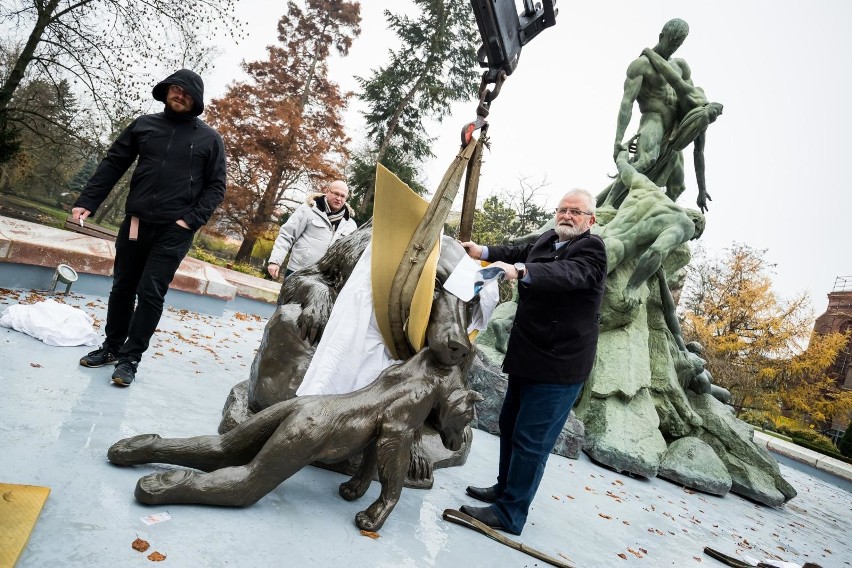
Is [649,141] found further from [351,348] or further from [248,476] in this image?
[248,476]

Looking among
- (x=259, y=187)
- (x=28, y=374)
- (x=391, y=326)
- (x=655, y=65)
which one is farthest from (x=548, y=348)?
(x=259, y=187)

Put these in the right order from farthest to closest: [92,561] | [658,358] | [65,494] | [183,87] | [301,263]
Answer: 1. [658,358]
2. [301,263]
3. [183,87]
4. [65,494]
5. [92,561]

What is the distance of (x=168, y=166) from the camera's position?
289cm

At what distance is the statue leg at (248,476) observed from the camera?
1.60 m

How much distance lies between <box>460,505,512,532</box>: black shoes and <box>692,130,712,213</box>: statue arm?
6174mm

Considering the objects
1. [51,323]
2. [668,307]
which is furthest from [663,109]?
[51,323]

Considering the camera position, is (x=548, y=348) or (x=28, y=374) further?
(x=28, y=374)

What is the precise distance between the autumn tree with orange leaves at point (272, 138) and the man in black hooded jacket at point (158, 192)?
1402 cm

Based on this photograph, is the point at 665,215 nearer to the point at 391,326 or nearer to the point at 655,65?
the point at 655,65

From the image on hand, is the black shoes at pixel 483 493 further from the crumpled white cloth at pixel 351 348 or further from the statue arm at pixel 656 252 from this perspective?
the statue arm at pixel 656 252

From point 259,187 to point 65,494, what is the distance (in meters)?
16.4

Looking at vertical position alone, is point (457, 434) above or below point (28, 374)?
above

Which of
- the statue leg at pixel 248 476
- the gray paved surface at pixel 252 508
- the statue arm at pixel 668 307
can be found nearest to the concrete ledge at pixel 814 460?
the statue arm at pixel 668 307

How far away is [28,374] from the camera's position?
254 cm
